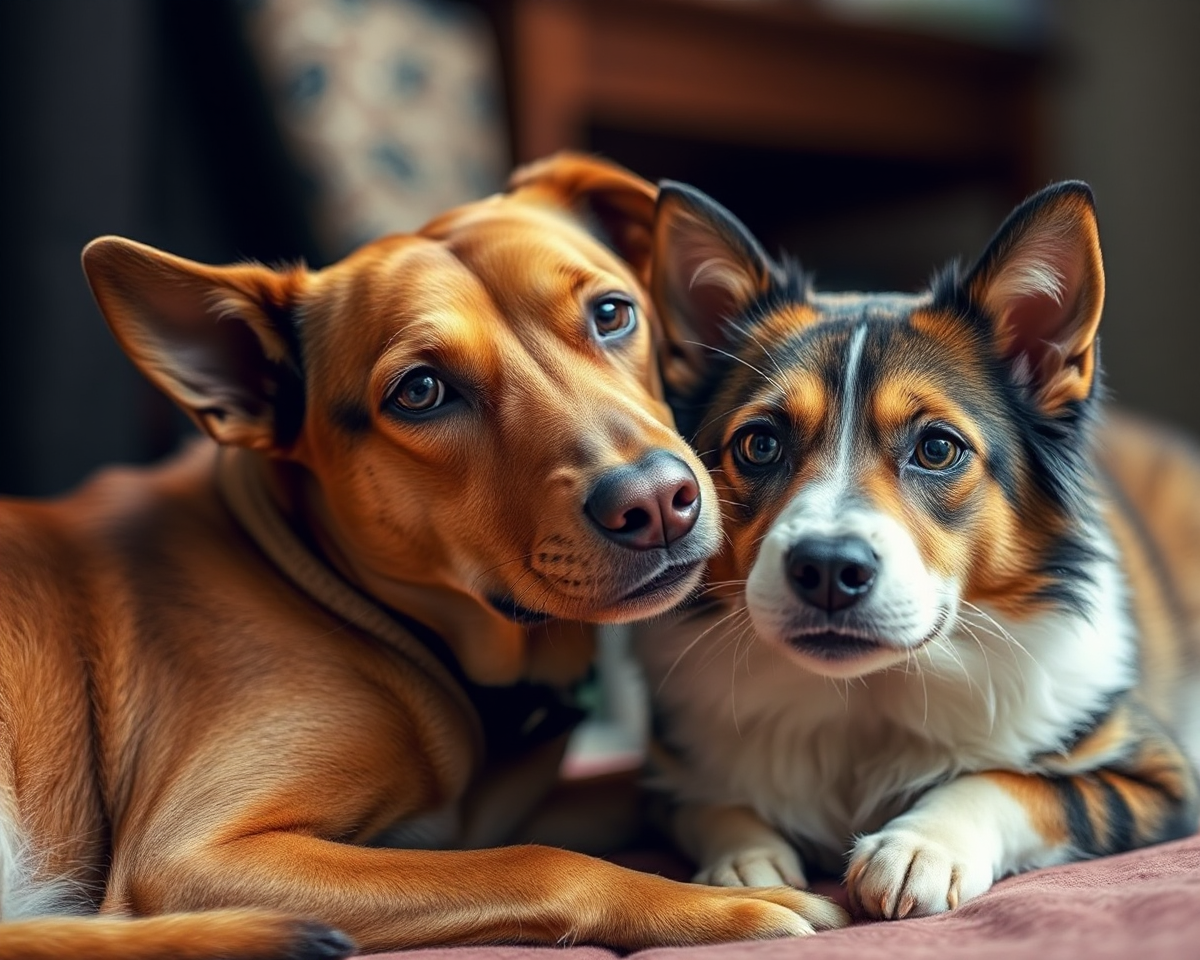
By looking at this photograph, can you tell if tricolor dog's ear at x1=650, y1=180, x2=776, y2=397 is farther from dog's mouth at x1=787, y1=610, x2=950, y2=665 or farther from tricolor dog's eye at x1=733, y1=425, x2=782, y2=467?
dog's mouth at x1=787, y1=610, x2=950, y2=665

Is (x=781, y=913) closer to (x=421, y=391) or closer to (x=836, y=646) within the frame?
(x=836, y=646)

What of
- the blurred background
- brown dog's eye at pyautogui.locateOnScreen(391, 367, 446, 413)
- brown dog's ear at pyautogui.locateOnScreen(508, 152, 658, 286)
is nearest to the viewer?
brown dog's eye at pyautogui.locateOnScreen(391, 367, 446, 413)

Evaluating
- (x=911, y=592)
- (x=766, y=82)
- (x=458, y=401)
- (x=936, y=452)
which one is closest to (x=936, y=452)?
(x=936, y=452)

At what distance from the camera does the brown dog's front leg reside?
140 cm

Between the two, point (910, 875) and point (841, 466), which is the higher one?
point (841, 466)

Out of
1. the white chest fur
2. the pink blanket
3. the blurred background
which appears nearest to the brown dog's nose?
the white chest fur

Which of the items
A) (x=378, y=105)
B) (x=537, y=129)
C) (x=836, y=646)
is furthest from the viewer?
(x=537, y=129)

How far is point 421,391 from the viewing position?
171 cm

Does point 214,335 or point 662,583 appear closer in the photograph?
point 662,583

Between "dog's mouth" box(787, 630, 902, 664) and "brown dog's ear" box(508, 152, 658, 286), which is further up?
"brown dog's ear" box(508, 152, 658, 286)

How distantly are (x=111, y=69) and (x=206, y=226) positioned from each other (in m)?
0.56

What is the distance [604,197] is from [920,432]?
2.47 feet

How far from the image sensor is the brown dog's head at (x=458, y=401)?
154cm

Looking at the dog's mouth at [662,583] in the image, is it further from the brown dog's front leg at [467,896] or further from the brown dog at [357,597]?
the brown dog's front leg at [467,896]
